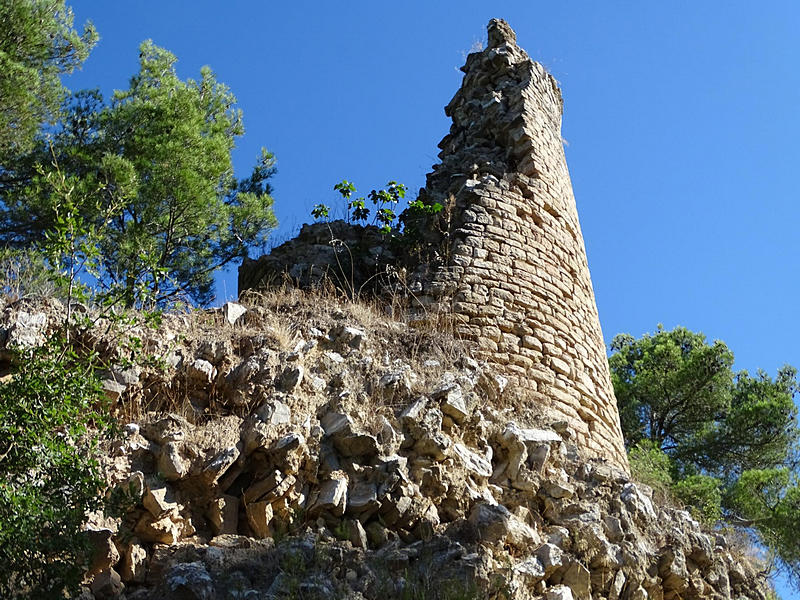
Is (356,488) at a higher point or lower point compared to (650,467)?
lower

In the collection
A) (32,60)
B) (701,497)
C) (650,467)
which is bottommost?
(701,497)

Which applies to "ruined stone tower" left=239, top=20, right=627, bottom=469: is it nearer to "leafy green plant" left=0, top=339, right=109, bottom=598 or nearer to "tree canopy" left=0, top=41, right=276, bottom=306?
"tree canopy" left=0, top=41, right=276, bottom=306

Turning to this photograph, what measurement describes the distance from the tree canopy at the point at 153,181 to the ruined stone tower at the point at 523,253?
2.87 m

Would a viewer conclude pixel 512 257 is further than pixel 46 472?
Yes

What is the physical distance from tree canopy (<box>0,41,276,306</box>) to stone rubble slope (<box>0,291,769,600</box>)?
3869 mm

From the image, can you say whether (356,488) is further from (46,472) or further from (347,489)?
(46,472)

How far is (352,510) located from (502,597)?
915mm

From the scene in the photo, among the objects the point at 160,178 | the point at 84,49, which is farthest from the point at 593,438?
the point at 84,49

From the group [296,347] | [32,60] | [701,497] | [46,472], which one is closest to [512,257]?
[296,347]

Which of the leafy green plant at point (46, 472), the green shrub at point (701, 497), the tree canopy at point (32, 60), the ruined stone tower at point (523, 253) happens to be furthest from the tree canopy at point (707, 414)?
the leafy green plant at point (46, 472)

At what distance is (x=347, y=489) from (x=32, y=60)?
24.8 feet

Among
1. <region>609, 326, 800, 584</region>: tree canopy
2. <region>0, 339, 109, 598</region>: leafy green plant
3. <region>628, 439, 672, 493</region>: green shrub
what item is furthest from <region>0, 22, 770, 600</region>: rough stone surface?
<region>609, 326, 800, 584</region>: tree canopy

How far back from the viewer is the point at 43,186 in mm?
9617

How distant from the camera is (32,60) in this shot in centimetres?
1030
